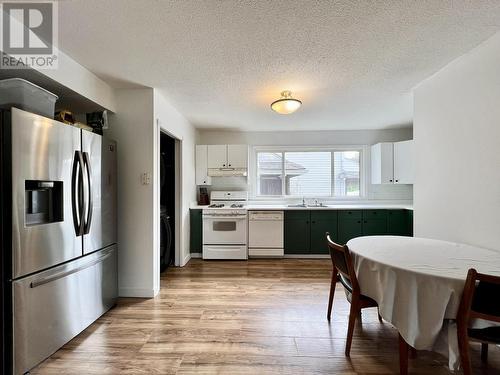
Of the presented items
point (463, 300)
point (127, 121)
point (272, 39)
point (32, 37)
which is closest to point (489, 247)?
point (463, 300)

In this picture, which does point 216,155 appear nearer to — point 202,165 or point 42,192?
point 202,165

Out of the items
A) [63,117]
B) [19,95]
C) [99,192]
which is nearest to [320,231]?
[99,192]

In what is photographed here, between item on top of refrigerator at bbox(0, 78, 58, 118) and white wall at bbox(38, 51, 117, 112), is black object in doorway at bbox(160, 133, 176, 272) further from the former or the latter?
item on top of refrigerator at bbox(0, 78, 58, 118)

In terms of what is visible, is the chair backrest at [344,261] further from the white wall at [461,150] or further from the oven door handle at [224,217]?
the oven door handle at [224,217]

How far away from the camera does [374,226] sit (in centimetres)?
420

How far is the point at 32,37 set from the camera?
1.72m

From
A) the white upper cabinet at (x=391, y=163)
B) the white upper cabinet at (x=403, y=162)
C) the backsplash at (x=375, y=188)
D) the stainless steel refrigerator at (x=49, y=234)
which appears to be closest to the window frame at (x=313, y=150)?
the backsplash at (x=375, y=188)

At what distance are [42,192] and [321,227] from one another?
3740 mm

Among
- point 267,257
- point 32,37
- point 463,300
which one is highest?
point 32,37

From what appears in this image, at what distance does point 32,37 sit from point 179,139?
2056mm

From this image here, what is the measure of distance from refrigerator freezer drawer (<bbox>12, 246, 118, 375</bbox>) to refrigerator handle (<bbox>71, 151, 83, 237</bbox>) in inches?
11.7

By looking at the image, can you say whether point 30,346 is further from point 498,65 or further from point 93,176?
point 498,65

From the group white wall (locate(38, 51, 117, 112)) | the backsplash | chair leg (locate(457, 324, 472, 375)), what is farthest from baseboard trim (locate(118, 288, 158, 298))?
chair leg (locate(457, 324, 472, 375))

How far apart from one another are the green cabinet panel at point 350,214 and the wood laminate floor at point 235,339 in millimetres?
1497
